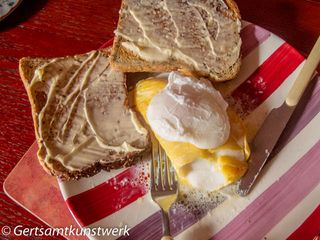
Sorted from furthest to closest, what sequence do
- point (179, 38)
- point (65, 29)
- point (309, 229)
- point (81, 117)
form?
point (65, 29)
point (179, 38)
point (81, 117)
point (309, 229)

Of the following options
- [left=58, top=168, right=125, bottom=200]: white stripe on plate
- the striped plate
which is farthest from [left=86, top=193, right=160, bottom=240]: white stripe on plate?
[left=58, top=168, right=125, bottom=200]: white stripe on plate

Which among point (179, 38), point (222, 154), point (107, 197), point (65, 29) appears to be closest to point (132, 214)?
point (107, 197)

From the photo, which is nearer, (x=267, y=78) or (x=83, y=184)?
(x=83, y=184)

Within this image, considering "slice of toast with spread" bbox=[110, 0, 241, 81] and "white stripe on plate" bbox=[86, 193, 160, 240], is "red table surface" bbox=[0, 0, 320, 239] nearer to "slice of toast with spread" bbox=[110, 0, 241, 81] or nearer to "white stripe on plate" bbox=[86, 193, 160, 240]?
"slice of toast with spread" bbox=[110, 0, 241, 81]

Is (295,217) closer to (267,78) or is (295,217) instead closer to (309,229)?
(309,229)

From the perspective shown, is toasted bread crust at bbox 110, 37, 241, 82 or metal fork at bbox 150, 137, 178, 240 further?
toasted bread crust at bbox 110, 37, 241, 82

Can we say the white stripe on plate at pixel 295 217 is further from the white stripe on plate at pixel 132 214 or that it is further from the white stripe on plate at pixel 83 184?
the white stripe on plate at pixel 83 184

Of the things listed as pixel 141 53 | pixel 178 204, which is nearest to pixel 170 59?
pixel 141 53

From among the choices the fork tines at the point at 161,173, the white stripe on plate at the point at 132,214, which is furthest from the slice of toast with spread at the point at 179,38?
the white stripe on plate at the point at 132,214
